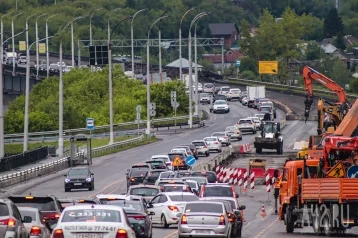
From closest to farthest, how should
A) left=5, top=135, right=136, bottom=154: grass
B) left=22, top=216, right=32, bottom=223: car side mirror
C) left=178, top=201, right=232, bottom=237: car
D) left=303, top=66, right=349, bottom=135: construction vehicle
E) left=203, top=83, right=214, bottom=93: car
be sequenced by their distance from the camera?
left=22, top=216, right=32, bottom=223: car side mirror
left=178, top=201, right=232, bottom=237: car
left=303, top=66, right=349, bottom=135: construction vehicle
left=5, top=135, right=136, bottom=154: grass
left=203, top=83, right=214, bottom=93: car

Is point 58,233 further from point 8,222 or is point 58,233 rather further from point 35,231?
point 35,231

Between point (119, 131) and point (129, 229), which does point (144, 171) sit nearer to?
point (129, 229)

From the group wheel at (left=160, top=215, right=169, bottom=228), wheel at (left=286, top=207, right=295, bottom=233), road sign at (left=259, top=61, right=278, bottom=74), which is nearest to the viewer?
wheel at (left=286, top=207, right=295, bottom=233)

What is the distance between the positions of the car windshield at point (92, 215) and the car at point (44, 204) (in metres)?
5.54

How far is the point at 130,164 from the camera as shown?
83812 millimetres

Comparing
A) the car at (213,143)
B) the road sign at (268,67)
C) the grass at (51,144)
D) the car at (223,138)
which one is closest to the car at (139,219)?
the car at (213,143)

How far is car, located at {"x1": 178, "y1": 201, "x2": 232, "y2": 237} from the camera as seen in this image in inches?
1502

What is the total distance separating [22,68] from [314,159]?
4536 inches

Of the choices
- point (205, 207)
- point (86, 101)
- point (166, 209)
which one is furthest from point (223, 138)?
point (205, 207)

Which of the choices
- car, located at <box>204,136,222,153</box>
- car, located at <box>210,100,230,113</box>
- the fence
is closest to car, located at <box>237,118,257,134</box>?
car, located at <box>204,136,222,153</box>

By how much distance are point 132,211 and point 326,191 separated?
6068 millimetres

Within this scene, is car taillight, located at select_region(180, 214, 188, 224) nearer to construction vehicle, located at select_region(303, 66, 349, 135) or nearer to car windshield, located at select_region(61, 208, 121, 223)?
car windshield, located at select_region(61, 208, 121, 223)

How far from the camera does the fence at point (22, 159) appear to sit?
78.6 metres

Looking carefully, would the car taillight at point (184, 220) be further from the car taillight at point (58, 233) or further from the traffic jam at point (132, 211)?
the car taillight at point (58, 233)
